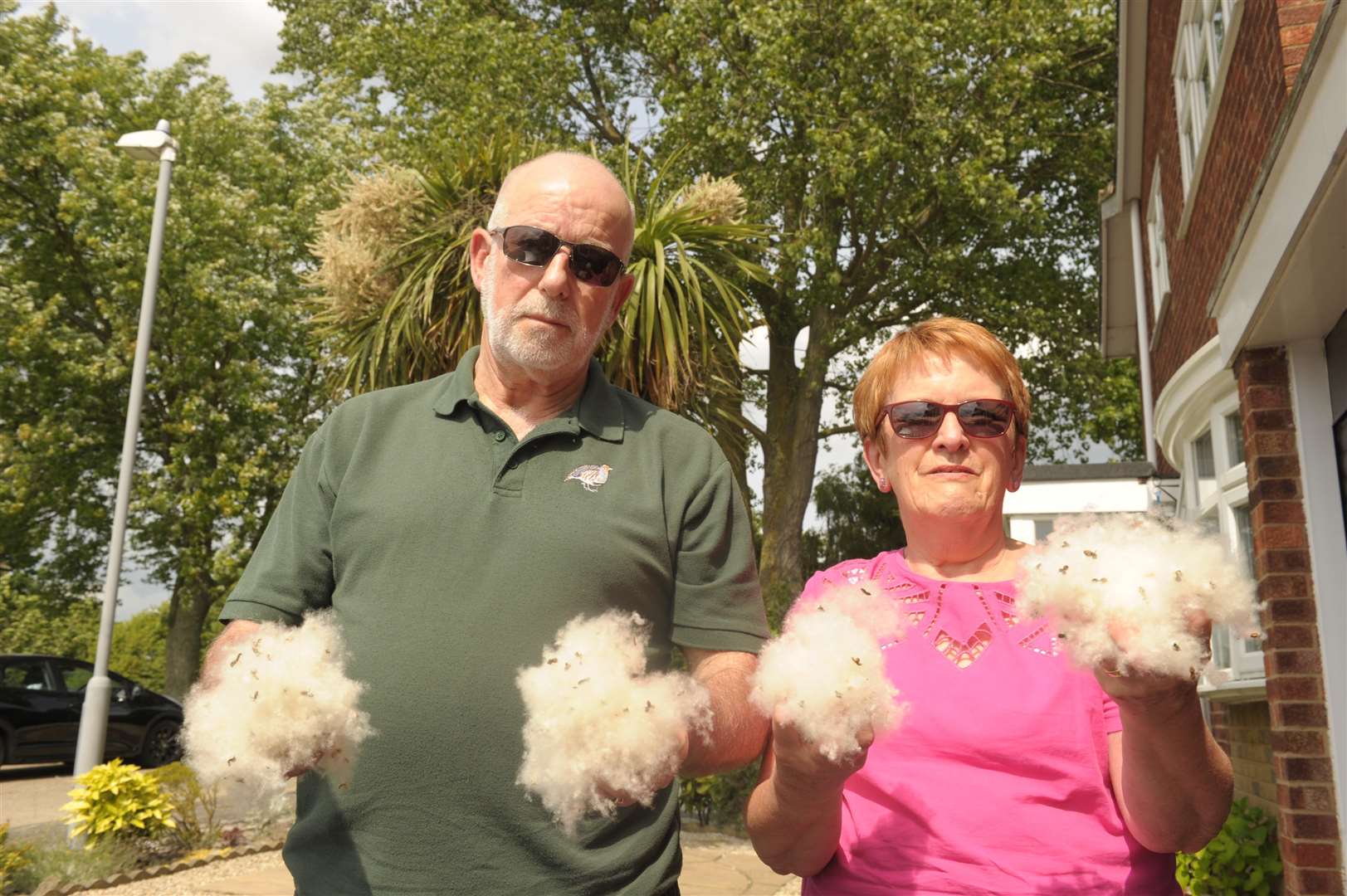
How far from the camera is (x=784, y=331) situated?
18.7 meters

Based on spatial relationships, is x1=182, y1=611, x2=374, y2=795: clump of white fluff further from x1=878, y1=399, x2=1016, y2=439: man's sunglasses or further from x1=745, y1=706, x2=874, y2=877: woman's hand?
x1=878, y1=399, x2=1016, y2=439: man's sunglasses

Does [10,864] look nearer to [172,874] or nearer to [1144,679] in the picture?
[172,874]

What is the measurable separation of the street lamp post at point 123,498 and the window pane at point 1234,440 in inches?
336

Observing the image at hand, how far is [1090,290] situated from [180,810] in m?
16.4

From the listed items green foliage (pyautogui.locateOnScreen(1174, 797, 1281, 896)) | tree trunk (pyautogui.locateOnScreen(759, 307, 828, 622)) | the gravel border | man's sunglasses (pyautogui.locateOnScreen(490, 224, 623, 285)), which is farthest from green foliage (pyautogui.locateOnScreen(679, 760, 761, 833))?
man's sunglasses (pyautogui.locateOnScreen(490, 224, 623, 285))

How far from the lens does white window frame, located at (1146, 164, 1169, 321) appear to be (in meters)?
10.3

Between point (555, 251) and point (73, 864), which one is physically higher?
point (555, 251)

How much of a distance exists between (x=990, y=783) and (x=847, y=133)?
1414 cm

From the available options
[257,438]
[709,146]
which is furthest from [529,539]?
[257,438]

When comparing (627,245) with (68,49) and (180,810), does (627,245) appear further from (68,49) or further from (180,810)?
(68,49)

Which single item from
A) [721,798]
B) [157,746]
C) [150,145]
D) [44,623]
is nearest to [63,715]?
[157,746]

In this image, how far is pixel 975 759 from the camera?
179 centimetres

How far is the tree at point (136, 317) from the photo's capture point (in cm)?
1916

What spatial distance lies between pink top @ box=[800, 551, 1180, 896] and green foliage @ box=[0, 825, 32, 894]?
6.86m
